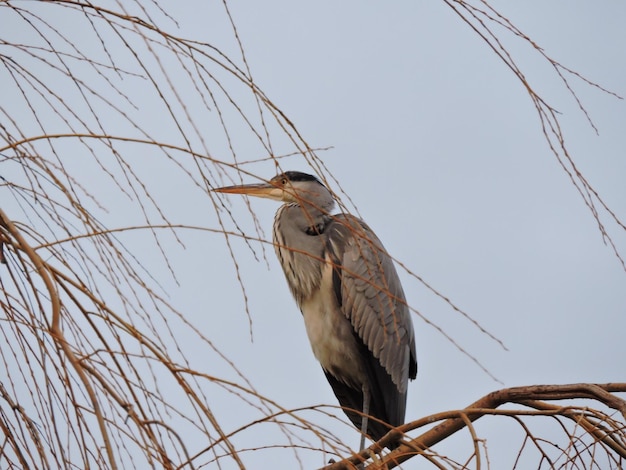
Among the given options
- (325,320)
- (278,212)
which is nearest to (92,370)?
(325,320)

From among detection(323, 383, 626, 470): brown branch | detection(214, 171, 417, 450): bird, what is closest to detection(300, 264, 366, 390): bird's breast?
detection(214, 171, 417, 450): bird

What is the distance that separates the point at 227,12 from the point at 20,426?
565 millimetres

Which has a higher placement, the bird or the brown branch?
the bird

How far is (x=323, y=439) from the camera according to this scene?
3.17ft

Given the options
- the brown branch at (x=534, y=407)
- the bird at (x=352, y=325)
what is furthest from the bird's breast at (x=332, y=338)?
→ the brown branch at (x=534, y=407)

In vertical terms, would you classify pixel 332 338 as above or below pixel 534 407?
above

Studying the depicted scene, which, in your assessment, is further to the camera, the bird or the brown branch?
the bird

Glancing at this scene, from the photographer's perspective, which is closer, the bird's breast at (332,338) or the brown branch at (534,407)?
the brown branch at (534,407)

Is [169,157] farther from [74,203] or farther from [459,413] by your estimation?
[459,413]

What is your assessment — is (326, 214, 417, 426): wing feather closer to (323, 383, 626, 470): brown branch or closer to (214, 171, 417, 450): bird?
(214, 171, 417, 450): bird

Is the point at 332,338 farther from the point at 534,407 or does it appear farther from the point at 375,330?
the point at 534,407

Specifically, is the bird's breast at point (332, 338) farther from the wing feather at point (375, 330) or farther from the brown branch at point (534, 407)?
the brown branch at point (534, 407)

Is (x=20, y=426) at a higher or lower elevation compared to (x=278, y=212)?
lower

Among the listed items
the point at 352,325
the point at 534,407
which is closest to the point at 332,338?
the point at 352,325
